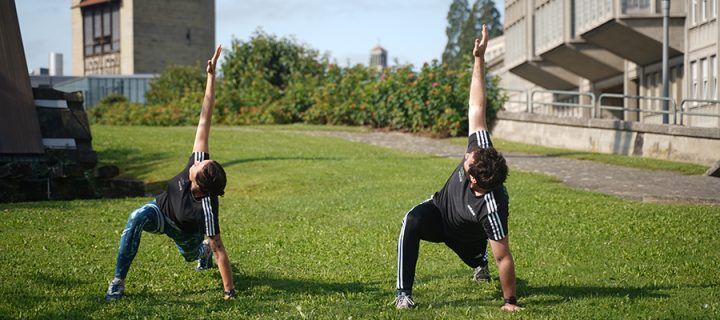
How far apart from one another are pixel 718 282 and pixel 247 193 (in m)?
11.4

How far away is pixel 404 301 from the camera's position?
7590 mm

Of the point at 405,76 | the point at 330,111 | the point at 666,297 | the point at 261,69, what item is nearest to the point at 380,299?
the point at 666,297

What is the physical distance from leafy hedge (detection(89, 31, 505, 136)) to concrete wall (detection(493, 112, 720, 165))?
1.81 metres

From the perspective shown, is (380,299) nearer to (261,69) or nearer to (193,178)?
(193,178)

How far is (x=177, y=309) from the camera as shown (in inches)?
306

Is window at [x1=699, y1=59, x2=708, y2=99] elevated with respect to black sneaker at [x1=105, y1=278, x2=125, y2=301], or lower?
elevated

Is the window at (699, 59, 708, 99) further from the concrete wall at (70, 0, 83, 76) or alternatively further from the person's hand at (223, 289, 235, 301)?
the concrete wall at (70, 0, 83, 76)

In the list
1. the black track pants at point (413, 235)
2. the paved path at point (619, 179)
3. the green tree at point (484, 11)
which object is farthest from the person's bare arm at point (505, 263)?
the green tree at point (484, 11)

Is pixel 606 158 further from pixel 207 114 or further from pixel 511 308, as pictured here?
pixel 511 308

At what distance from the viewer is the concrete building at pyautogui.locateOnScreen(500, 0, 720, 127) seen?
3056 centimetres

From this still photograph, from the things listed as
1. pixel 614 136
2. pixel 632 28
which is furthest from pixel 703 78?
pixel 614 136

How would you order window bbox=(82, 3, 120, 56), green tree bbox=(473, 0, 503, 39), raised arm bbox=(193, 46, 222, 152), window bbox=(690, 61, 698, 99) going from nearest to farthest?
raised arm bbox=(193, 46, 222, 152)
window bbox=(690, 61, 698, 99)
window bbox=(82, 3, 120, 56)
green tree bbox=(473, 0, 503, 39)

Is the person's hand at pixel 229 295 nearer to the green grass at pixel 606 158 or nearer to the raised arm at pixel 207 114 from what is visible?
the raised arm at pixel 207 114

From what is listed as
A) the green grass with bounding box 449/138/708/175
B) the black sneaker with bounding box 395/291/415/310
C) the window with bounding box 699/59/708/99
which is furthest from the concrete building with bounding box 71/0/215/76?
the black sneaker with bounding box 395/291/415/310
